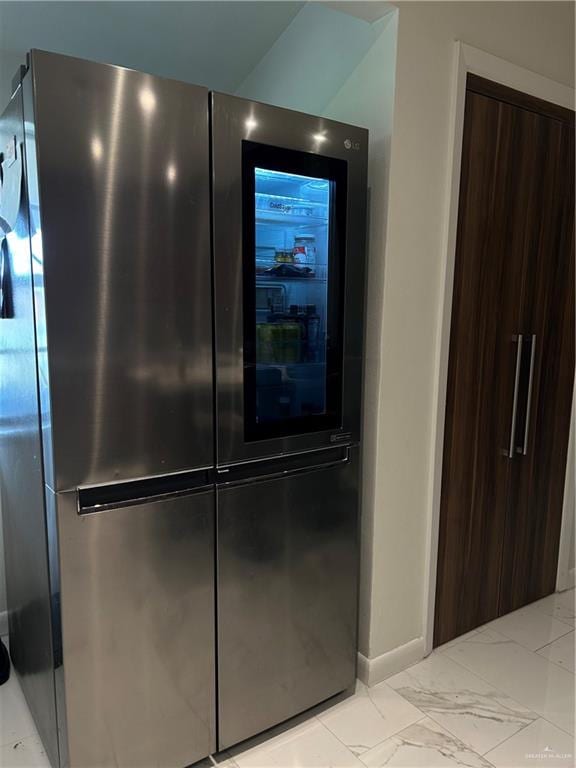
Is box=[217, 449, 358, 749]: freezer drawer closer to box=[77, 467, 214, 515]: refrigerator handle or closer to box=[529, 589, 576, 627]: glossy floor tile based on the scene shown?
box=[77, 467, 214, 515]: refrigerator handle

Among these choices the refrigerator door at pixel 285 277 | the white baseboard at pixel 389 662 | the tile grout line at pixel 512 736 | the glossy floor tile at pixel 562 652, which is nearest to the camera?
the refrigerator door at pixel 285 277

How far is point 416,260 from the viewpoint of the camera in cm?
188

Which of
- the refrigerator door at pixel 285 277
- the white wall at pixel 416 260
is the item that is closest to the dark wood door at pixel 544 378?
the white wall at pixel 416 260

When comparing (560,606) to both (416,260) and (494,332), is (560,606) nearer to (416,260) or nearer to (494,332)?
(494,332)

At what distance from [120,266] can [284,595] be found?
1117mm

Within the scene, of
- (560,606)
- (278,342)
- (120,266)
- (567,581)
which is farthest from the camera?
(567,581)

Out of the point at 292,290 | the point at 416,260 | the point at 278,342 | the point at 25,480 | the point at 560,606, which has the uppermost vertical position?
the point at 416,260

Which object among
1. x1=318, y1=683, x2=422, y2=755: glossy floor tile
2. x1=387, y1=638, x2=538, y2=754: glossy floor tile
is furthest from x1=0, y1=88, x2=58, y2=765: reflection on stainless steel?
x1=387, y1=638, x2=538, y2=754: glossy floor tile

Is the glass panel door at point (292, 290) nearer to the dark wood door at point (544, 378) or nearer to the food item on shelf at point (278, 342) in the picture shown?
the food item on shelf at point (278, 342)

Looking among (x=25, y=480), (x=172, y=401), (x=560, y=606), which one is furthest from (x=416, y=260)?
(x=560, y=606)

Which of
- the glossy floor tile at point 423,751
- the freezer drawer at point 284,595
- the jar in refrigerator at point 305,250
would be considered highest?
the jar in refrigerator at point 305,250

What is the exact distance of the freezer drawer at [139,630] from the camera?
4.40 ft

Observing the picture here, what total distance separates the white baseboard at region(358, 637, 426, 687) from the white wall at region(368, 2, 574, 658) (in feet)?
0.09

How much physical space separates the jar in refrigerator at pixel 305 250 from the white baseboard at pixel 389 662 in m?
1.48
